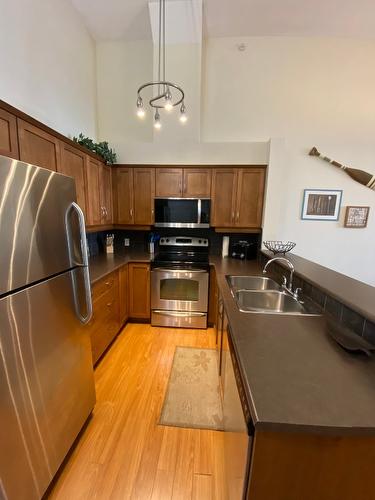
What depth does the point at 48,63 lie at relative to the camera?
2246 millimetres

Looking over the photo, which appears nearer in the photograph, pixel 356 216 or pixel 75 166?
pixel 75 166

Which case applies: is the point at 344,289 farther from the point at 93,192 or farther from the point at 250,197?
the point at 93,192

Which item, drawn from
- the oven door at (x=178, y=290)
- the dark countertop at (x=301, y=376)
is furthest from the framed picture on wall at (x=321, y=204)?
the dark countertop at (x=301, y=376)

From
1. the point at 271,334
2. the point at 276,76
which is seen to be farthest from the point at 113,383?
the point at 276,76

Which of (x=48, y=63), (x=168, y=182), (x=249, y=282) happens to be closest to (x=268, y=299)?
(x=249, y=282)

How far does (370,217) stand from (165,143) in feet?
10.1

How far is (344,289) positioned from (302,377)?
0.78 metres

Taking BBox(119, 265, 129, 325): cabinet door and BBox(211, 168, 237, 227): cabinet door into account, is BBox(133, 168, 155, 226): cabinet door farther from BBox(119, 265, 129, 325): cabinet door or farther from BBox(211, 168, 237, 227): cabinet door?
BBox(211, 168, 237, 227): cabinet door

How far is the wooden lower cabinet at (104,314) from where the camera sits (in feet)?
6.98

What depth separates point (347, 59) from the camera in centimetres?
299

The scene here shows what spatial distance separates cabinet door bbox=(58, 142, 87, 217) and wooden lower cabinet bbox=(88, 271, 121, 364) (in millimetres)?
885

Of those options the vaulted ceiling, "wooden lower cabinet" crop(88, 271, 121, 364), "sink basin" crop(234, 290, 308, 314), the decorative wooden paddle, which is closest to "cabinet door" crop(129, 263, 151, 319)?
"wooden lower cabinet" crop(88, 271, 121, 364)

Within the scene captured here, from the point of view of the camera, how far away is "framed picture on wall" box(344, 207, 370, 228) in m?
3.17

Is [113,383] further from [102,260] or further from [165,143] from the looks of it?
[165,143]
